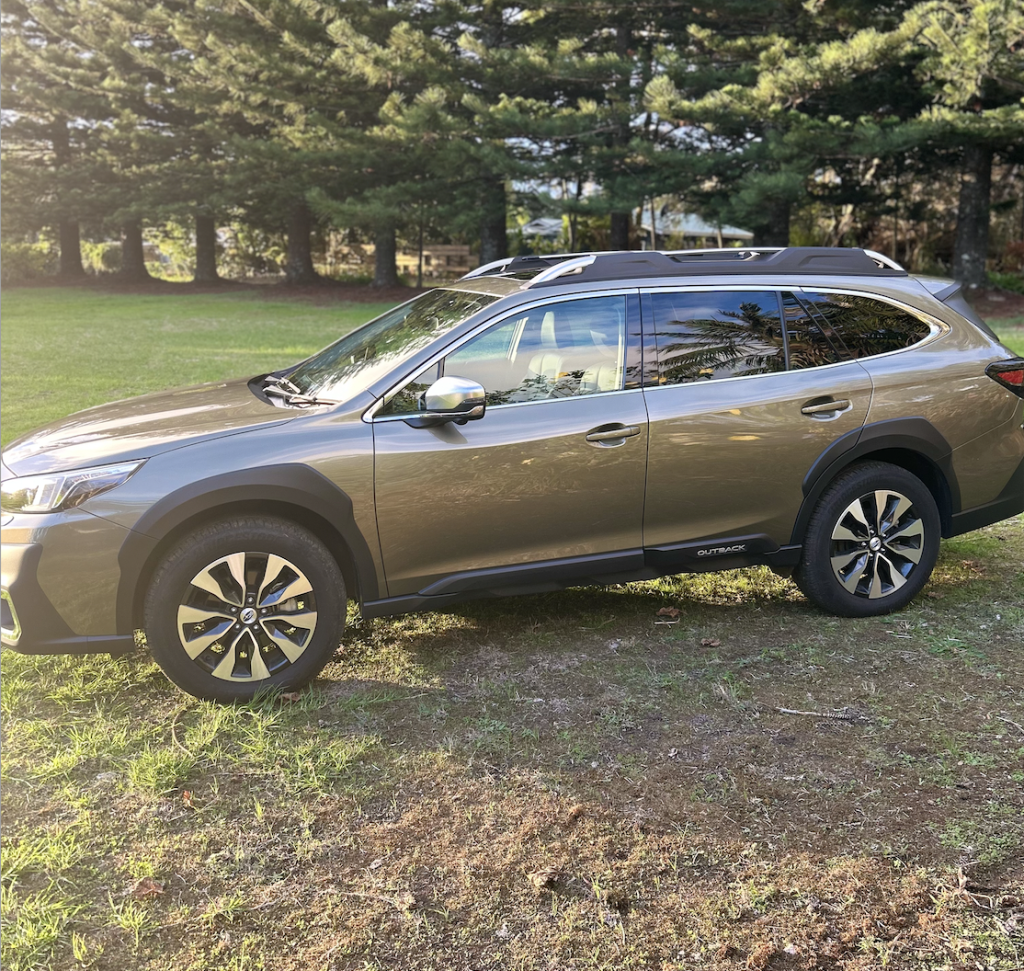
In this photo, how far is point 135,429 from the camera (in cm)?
397

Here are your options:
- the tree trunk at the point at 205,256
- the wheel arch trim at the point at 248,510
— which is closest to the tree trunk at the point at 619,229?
the tree trunk at the point at 205,256

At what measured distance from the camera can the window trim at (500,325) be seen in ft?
13.2

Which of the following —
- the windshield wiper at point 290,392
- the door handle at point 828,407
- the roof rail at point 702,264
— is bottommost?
the door handle at point 828,407

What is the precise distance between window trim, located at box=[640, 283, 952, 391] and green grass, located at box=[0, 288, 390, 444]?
6.34 metres

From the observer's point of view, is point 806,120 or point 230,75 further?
point 230,75

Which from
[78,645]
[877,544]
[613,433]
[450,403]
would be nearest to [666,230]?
[877,544]

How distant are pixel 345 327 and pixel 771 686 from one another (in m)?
18.6

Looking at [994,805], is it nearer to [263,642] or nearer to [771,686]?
[771,686]

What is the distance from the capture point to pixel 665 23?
23781mm

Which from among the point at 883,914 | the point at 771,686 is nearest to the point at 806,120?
the point at 771,686

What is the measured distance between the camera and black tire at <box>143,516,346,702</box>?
3.73 meters

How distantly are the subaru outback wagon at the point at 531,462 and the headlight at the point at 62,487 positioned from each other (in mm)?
13

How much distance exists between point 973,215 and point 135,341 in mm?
19052

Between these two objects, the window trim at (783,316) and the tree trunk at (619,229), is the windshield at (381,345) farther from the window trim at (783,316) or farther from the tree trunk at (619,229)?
the tree trunk at (619,229)
